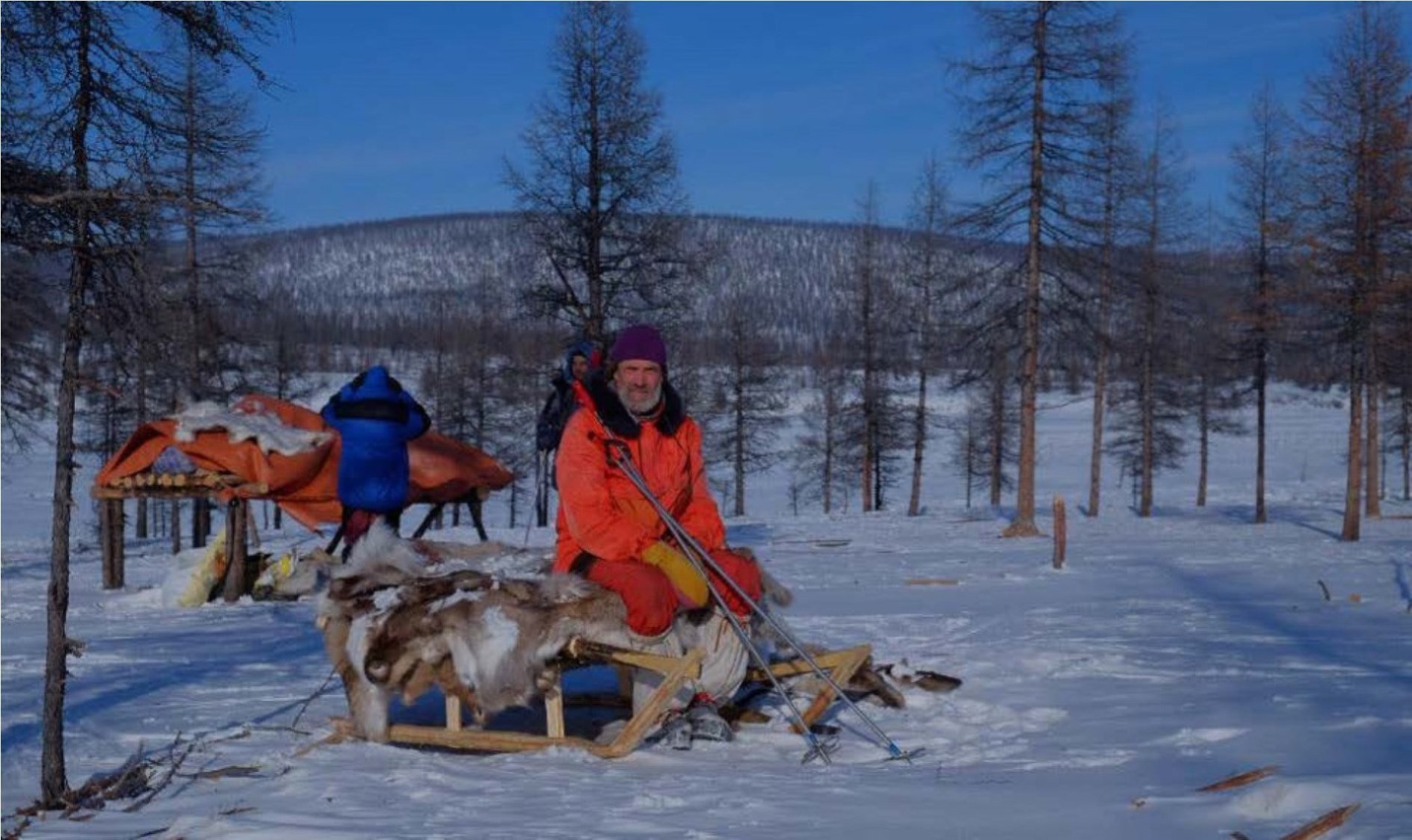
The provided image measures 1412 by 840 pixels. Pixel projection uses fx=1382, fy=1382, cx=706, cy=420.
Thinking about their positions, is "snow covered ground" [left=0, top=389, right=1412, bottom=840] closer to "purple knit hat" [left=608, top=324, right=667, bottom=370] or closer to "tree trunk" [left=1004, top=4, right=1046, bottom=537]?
"purple knit hat" [left=608, top=324, right=667, bottom=370]

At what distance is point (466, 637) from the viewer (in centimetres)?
741

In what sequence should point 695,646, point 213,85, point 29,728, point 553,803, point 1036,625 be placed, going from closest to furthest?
point 553,803, point 695,646, point 29,728, point 1036,625, point 213,85

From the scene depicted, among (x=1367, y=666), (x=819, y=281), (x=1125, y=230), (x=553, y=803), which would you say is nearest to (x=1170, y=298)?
(x=1125, y=230)

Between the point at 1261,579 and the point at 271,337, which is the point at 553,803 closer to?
the point at 1261,579

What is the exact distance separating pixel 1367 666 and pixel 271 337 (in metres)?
31.5

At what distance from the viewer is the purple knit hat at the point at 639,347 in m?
8.00

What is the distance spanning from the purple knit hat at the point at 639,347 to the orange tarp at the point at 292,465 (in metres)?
8.14

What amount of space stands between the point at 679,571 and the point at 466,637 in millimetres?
1268

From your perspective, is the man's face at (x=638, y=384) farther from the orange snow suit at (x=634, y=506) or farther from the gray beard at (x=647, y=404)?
the orange snow suit at (x=634, y=506)

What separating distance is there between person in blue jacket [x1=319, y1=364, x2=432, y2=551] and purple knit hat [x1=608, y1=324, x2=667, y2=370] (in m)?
6.76

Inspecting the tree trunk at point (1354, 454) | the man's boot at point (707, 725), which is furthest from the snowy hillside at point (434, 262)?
the man's boot at point (707, 725)

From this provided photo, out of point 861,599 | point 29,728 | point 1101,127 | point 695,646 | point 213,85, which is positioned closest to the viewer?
point 695,646

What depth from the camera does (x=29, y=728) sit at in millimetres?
8703

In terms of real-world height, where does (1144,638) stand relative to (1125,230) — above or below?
below
